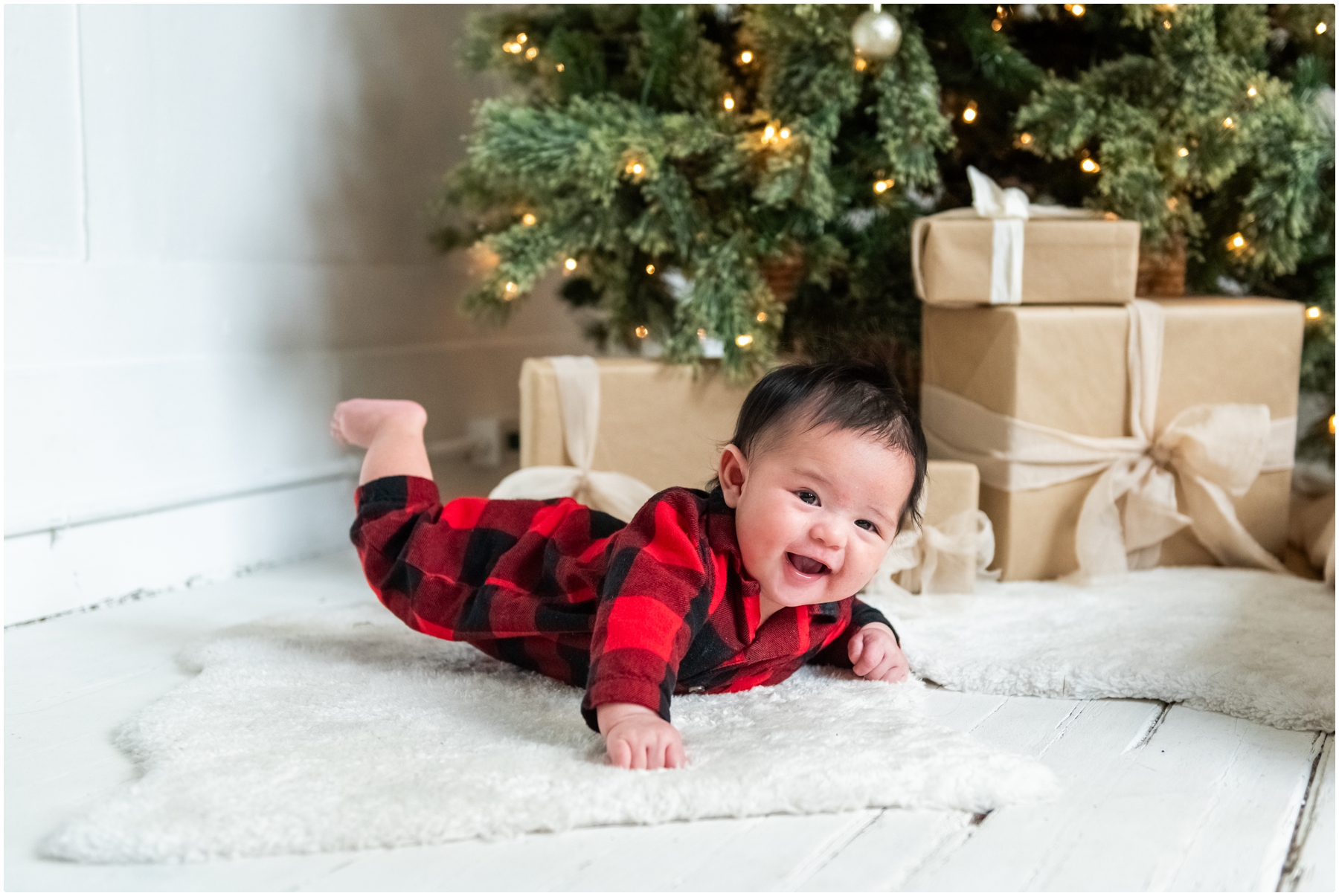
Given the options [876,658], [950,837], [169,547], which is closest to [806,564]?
[876,658]

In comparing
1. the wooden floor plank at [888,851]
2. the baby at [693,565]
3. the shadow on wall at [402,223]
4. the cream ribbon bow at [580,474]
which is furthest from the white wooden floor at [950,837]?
the shadow on wall at [402,223]

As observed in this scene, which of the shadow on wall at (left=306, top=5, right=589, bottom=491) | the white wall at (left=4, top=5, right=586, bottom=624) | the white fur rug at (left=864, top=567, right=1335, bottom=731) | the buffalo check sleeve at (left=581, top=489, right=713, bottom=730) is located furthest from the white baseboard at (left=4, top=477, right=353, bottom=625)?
the white fur rug at (left=864, top=567, right=1335, bottom=731)

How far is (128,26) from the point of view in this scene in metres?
1.41

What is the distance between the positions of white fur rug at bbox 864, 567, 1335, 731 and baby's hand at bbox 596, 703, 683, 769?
14.6 inches

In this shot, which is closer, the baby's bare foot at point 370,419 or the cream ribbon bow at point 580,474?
the baby's bare foot at point 370,419

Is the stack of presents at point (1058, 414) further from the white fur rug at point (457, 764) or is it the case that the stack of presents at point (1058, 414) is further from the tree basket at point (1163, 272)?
the white fur rug at point (457, 764)

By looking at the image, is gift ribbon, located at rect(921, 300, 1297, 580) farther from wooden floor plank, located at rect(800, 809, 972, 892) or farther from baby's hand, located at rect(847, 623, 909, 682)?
wooden floor plank, located at rect(800, 809, 972, 892)

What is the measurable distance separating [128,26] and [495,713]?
3.27 ft

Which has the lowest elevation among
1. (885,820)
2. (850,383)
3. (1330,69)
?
(885,820)

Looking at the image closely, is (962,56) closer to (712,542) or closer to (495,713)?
(712,542)

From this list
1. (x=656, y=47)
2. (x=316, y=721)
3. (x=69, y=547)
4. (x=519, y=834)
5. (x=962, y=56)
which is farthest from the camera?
(x=962, y=56)

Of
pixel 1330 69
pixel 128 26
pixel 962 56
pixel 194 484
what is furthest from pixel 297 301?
pixel 1330 69

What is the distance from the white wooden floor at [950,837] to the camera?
702 millimetres

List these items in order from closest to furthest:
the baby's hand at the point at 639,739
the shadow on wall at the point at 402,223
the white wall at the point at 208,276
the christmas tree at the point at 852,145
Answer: the baby's hand at the point at 639,739
the white wall at the point at 208,276
the christmas tree at the point at 852,145
the shadow on wall at the point at 402,223
